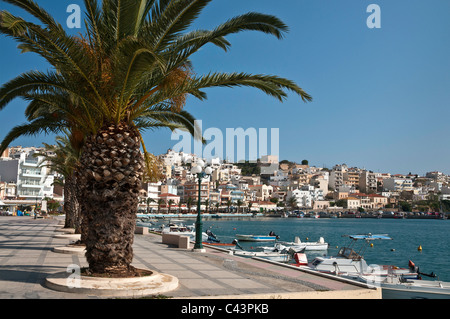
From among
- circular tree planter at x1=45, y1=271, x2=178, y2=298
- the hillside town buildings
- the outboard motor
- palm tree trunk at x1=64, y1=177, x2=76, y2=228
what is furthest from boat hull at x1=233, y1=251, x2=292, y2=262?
the hillside town buildings

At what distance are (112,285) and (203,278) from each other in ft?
10.7

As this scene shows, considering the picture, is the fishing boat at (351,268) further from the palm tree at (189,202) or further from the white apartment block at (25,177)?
the palm tree at (189,202)

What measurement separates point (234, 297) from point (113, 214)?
325 cm

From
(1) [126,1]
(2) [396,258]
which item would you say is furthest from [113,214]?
(2) [396,258]

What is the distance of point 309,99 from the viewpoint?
399 inches

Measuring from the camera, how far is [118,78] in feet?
30.1

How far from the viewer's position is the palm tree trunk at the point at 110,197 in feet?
29.9

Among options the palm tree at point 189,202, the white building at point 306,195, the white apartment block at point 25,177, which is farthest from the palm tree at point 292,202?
the white apartment block at point 25,177

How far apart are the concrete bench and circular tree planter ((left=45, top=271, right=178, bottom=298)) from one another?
1061 centimetres

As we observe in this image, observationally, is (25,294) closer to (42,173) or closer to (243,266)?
(243,266)

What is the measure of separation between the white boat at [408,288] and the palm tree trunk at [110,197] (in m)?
11.2

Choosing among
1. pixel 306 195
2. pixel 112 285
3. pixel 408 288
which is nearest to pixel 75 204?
pixel 112 285

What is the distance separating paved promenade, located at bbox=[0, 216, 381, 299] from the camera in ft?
28.9

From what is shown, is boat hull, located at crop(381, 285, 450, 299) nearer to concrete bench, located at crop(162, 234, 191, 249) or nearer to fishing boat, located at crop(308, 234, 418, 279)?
fishing boat, located at crop(308, 234, 418, 279)
